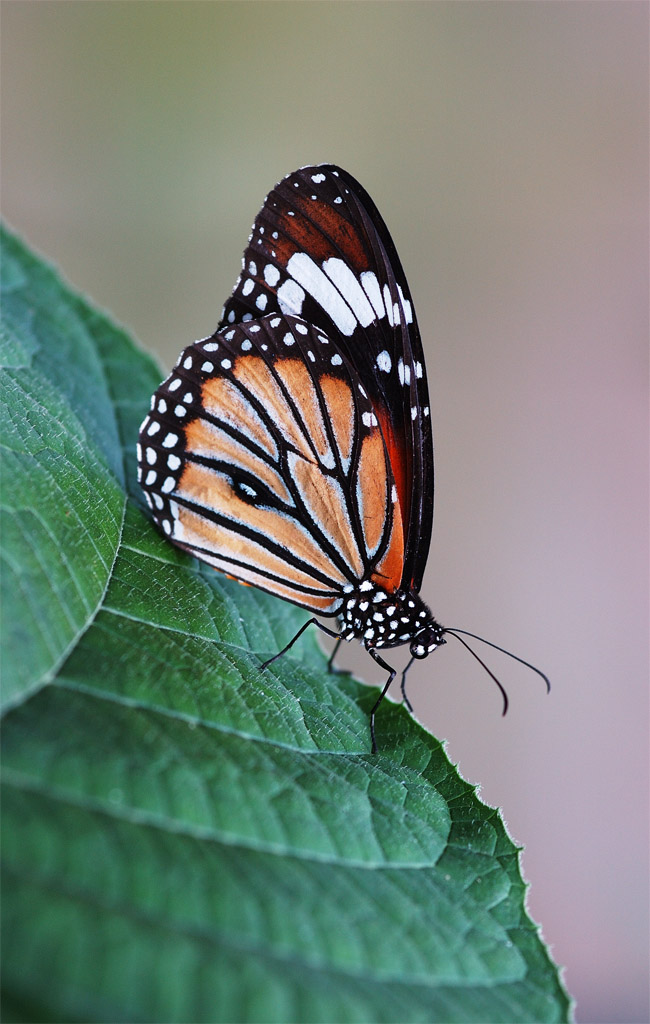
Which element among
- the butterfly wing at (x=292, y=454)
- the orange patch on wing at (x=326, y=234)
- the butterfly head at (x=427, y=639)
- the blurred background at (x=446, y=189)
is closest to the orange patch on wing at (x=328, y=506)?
the butterfly wing at (x=292, y=454)

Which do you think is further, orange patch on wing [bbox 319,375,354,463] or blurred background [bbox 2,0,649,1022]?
blurred background [bbox 2,0,649,1022]

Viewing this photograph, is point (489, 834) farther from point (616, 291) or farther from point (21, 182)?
point (21, 182)

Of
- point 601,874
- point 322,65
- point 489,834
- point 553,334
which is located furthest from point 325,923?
point 322,65

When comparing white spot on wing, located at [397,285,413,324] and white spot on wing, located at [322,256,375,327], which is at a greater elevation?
white spot on wing, located at [397,285,413,324]

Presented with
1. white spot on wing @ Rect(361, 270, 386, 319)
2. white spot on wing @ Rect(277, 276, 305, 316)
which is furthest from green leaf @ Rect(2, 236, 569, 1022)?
white spot on wing @ Rect(361, 270, 386, 319)

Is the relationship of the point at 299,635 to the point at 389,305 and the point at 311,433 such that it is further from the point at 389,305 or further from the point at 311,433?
the point at 389,305

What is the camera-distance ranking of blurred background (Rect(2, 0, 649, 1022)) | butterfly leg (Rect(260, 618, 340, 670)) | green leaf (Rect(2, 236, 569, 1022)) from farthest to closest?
1. blurred background (Rect(2, 0, 649, 1022))
2. butterfly leg (Rect(260, 618, 340, 670))
3. green leaf (Rect(2, 236, 569, 1022))

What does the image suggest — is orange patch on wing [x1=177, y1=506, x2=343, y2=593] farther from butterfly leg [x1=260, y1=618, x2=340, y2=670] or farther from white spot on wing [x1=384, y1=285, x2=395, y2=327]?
white spot on wing [x1=384, y1=285, x2=395, y2=327]
